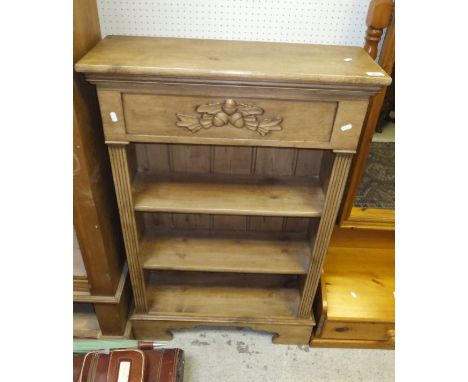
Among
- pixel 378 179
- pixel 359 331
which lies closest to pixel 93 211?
pixel 378 179

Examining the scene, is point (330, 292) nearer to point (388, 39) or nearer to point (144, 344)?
point (144, 344)

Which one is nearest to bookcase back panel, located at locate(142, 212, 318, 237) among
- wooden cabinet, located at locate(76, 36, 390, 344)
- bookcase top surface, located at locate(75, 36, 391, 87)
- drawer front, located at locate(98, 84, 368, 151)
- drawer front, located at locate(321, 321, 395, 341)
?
wooden cabinet, located at locate(76, 36, 390, 344)

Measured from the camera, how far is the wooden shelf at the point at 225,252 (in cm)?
141

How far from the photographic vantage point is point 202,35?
1.22 meters

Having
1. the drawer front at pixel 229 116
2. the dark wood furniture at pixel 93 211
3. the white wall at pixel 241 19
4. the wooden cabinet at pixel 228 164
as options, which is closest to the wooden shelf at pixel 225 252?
the wooden cabinet at pixel 228 164

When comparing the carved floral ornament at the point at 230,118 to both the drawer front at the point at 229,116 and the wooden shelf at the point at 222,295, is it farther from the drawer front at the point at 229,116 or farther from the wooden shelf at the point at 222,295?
the wooden shelf at the point at 222,295

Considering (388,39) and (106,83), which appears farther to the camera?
(388,39)

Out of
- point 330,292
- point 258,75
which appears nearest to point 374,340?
point 330,292

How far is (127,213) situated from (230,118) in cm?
50

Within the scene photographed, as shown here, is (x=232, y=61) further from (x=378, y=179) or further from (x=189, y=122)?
(x=378, y=179)

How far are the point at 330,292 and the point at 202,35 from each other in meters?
1.19

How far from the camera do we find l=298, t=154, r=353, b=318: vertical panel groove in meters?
1.12

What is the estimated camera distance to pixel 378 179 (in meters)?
1.46

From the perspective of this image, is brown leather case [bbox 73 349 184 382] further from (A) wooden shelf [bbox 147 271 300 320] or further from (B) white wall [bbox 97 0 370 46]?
(B) white wall [bbox 97 0 370 46]
